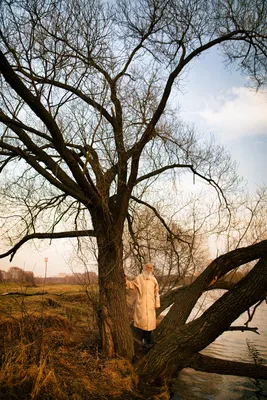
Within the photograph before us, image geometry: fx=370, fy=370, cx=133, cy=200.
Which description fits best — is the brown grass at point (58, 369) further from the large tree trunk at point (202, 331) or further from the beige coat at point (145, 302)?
the beige coat at point (145, 302)

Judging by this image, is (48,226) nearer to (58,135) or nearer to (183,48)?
(58,135)

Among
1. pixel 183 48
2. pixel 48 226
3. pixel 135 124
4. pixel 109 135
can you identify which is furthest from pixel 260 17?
pixel 48 226

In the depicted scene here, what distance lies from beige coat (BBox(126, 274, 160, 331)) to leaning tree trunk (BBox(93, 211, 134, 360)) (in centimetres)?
53

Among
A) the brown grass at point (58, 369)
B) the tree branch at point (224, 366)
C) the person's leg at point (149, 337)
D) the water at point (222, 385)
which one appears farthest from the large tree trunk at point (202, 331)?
the water at point (222, 385)

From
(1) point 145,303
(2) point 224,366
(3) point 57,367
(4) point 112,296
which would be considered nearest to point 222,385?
(2) point 224,366

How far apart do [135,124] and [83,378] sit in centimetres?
438

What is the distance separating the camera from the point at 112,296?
6.80 m

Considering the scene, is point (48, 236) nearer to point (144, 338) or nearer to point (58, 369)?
point (58, 369)

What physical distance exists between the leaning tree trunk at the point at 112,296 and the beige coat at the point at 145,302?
Answer: 0.53m

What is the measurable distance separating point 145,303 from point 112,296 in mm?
957

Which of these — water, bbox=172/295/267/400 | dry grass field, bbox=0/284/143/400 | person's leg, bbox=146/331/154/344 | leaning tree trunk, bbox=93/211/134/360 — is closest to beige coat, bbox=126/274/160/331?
person's leg, bbox=146/331/154/344

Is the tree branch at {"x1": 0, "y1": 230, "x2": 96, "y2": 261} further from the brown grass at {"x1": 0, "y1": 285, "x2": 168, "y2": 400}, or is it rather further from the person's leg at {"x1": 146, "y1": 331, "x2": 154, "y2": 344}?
the person's leg at {"x1": 146, "y1": 331, "x2": 154, "y2": 344}

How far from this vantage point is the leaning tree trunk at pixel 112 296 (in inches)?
263

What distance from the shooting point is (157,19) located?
698 cm
